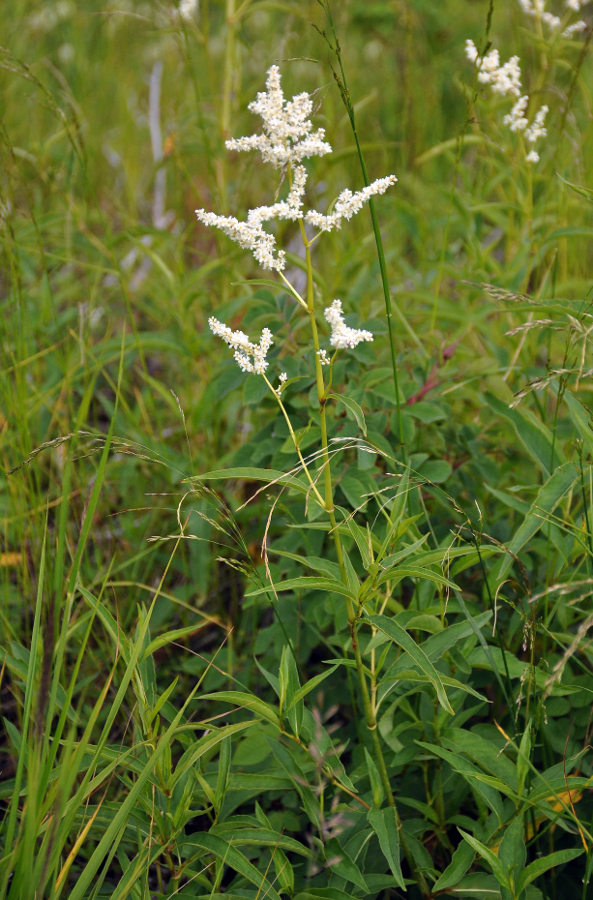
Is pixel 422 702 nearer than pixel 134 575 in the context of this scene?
Yes

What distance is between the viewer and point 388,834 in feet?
3.68

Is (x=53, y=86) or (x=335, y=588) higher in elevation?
(x=53, y=86)

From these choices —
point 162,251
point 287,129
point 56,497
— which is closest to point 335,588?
point 287,129

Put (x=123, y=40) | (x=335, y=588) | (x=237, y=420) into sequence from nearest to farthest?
(x=335, y=588)
(x=237, y=420)
(x=123, y=40)

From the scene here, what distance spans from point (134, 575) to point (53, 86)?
300 centimetres

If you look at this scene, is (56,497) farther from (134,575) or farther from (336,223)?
(336,223)

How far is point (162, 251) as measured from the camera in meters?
2.79

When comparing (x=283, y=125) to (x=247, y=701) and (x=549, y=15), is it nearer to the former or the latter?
(x=247, y=701)

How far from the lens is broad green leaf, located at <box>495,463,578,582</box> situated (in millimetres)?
1237

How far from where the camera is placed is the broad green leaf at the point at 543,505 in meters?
1.24

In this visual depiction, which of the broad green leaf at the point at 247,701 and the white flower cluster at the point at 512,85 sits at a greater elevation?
the white flower cluster at the point at 512,85

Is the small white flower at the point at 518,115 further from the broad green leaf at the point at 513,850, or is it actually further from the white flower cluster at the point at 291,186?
the broad green leaf at the point at 513,850

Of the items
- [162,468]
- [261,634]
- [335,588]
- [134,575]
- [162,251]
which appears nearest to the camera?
[335,588]

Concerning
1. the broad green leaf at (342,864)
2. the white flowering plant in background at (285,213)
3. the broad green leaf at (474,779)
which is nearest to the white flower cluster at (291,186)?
the white flowering plant in background at (285,213)
